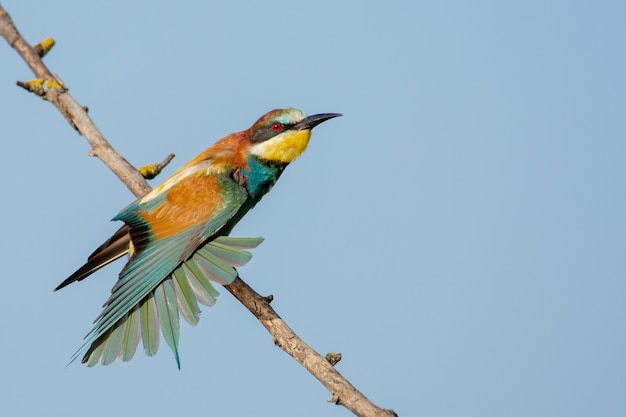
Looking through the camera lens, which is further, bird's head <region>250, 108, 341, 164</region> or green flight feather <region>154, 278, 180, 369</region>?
bird's head <region>250, 108, 341, 164</region>

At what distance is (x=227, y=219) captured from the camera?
4.08m

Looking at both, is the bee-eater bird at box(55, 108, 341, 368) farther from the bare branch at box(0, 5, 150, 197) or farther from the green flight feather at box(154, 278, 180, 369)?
the bare branch at box(0, 5, 150, 197)

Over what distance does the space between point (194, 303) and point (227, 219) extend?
1.58 feet

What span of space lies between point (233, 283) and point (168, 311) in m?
0.33

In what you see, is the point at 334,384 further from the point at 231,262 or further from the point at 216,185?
the point at 216,185

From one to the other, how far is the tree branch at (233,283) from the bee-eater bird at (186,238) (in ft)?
0.44

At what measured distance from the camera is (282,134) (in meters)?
4.38

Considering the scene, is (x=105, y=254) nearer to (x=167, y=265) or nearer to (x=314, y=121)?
(x=167, y=265)

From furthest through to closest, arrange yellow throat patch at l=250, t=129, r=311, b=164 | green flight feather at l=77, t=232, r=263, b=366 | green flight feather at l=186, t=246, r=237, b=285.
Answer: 1. yellow throat patch at l=250, t=129, r=311, b=164
2. green flight feather at l=77, t=232, r=263, b=366
3. green flight feather at l=186, t=246, r=237, b=285

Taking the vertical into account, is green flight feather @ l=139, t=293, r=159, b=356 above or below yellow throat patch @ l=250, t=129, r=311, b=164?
below

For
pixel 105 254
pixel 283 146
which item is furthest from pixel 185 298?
pixel 283 146

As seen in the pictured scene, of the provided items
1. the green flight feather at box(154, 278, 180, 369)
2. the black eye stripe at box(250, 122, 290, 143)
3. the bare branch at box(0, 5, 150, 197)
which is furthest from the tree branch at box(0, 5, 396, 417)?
the black eye stripe at box(250, 122, 290, 143)

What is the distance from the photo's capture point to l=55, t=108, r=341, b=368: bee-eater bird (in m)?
3.79

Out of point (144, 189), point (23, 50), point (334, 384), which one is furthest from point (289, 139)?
point (334, 384)
